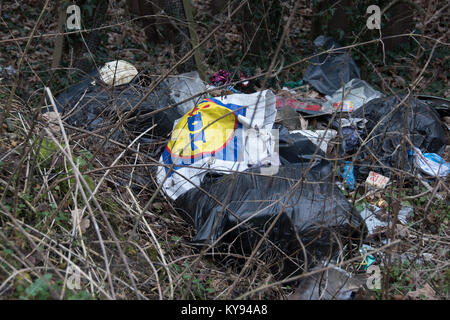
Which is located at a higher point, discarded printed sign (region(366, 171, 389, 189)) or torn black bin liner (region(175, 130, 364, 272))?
torn black bin liner (region(175, 130, 364, 272))

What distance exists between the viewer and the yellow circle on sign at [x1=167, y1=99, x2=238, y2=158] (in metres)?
2.97

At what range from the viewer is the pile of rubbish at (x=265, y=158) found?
7.63 feet

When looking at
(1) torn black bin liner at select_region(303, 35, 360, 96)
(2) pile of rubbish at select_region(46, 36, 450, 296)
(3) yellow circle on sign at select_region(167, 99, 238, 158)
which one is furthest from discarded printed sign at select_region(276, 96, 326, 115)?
(3) yellow circle on sign at select_region(167, 99, 238, 158)

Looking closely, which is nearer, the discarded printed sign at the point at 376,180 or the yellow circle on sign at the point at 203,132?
the yellow circle on sign at the point at 203,132

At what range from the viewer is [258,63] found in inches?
214

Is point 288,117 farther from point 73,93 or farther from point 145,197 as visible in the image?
point 73,93

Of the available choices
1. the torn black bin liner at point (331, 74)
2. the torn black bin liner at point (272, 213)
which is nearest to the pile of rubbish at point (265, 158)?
the torn black bin liner at point (272, 213)

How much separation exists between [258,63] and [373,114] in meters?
2.06

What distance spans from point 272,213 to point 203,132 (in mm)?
868

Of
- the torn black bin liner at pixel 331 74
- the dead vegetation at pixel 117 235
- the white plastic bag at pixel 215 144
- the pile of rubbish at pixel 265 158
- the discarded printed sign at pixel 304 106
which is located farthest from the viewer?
the torn black bin liner at pixel 331 74

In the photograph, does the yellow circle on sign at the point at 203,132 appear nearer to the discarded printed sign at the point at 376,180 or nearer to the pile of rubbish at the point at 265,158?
the pile of rubbish at the point at 265,158

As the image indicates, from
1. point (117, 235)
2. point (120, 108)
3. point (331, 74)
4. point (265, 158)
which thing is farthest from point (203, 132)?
point (331, 74)

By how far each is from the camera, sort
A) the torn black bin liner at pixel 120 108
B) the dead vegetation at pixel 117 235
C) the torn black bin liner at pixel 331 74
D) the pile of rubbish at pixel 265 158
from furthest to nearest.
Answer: the torn black bin liner at pixel 331 74 → the torn black bin liner at pixel 120 108 → the pile of rubbish at pixel 265 158 → the dead vegetation at pixel 117 235

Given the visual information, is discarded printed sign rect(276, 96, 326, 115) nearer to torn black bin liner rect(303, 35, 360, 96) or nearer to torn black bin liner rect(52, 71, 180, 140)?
torn black bin liner rect(303, 35, 360, 96)
